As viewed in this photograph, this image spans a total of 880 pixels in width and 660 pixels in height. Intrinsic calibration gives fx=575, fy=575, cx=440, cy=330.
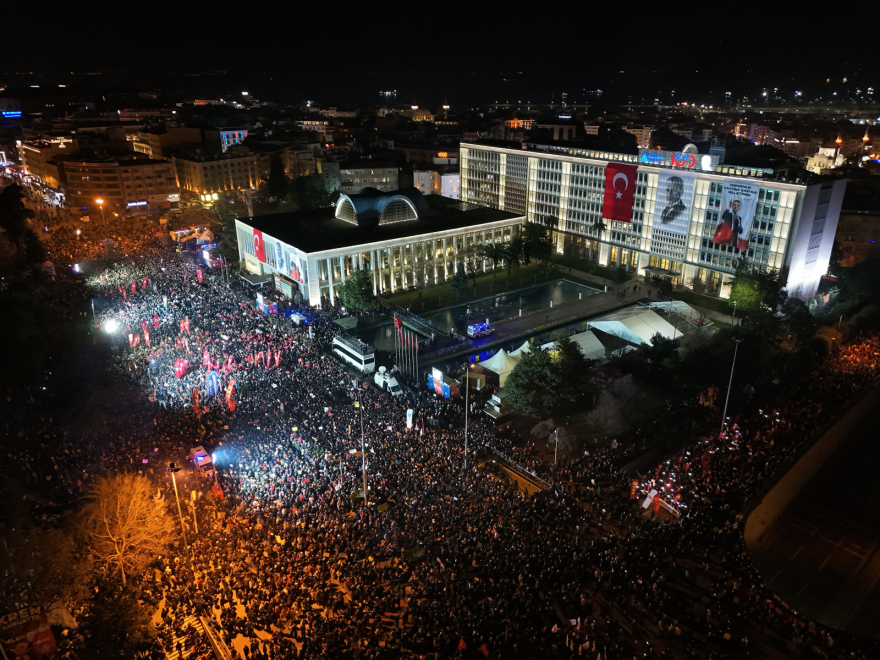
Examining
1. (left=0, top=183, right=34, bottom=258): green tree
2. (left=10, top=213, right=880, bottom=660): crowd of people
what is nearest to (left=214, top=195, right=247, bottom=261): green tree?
(left=0, top=183, right=34, bottom=258): green tree

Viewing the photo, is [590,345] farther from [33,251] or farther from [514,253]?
[33,251]

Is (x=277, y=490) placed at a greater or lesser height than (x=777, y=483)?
greater

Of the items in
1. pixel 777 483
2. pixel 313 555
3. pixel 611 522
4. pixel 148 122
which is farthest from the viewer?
pixel 148 122

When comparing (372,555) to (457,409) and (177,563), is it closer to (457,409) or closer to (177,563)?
(177,563)

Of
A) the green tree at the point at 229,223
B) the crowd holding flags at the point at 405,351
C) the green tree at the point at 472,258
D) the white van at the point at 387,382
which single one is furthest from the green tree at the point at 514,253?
the green tree at the point at 229,223

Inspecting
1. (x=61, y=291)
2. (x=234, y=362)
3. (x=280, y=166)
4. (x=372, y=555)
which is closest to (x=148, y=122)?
(x=280, y=166)

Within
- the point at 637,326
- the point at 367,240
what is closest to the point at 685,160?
the point at 637,326

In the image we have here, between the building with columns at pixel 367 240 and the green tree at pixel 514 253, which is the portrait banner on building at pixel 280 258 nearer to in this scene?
the building with columns at pixel 367 240
